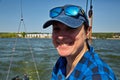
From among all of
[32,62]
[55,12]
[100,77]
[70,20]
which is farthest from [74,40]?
[32,62]

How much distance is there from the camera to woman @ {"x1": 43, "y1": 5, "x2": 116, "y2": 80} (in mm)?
1749

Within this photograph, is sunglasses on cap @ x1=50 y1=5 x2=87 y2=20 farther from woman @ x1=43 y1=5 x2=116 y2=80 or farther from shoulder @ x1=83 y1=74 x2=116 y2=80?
shoulder @ x1=83 y1=74 x2=116 y2=80

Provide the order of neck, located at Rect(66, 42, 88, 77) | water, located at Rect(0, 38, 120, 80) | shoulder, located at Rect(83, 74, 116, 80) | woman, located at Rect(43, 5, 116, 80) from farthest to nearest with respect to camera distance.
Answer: water, located at Rect(0, 38, 120, 80)
neck, located at Rect(66, 42, 88, 77)
woman, located at Rect(43, 5, 116, 80)
shoulder, located at Rect(83, 74, 116, 80)

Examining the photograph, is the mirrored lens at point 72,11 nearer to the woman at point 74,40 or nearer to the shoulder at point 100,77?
the woman at point 74,40

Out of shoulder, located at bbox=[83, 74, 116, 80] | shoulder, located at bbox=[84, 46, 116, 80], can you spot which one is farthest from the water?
shoulder, located at bbox=[83, 74, 116, 80]

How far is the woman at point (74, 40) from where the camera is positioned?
1749mm

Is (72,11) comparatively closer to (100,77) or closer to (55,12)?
(55,12)

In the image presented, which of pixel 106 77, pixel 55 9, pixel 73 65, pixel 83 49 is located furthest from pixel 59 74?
pixel 106 77

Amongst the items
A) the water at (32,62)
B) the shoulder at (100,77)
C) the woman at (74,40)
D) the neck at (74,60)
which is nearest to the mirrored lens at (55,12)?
the woman at (74,40)

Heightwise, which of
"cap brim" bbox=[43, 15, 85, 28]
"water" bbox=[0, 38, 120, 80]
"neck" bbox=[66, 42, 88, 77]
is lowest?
"water" bbox=[0, 38, 120, 80]

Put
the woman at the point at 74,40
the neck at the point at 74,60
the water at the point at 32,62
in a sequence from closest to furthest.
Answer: the woman at the point at 74,40 < the neck at the point at 74,60 < the water at the point at 32,62

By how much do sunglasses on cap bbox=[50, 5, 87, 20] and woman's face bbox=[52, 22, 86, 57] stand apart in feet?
0.27

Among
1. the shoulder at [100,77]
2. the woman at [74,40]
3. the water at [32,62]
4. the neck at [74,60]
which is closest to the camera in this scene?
the shoulder at [100,77]

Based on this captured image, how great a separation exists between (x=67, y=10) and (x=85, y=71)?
0.43 metres
